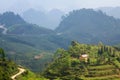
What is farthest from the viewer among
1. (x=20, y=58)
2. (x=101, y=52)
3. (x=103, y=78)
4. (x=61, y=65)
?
(x=20, y=58)

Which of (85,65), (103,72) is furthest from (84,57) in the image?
(103,72)

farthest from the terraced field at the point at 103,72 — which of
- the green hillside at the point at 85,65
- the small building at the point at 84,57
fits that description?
the small building at the point at 84,57

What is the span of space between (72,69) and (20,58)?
330ft

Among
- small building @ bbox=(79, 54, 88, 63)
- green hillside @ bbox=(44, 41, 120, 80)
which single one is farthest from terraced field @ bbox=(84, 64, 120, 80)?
small building @ bbox=(79, 54, 88, 63)

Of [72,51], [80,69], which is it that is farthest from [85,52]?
[80,69]

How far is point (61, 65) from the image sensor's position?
83938 millimetres

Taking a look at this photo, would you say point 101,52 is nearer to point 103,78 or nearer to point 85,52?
point 85,52

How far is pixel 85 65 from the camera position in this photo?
84.5 meters

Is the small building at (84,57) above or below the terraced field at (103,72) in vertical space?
above

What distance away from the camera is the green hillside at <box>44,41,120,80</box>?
80250mm

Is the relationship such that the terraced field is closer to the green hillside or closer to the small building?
the green hillside

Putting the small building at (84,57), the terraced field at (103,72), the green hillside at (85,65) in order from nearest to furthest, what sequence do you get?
the terraced field at (103,72)
the green hillside at (85,65)
the small building at (84,57)

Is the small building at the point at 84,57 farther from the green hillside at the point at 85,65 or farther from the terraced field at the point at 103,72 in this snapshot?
the terraced field at the point at 103,72

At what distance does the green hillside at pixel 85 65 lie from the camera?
80.2 meters
